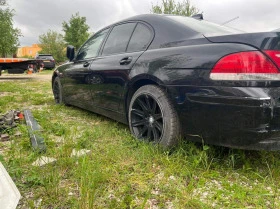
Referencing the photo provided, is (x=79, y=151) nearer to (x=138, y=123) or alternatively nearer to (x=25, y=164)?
(x=25, y=164)

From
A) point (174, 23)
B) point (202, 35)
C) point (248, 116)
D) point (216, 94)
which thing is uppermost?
point (174, 23)

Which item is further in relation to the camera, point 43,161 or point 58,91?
point 58,91

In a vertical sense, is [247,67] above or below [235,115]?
above

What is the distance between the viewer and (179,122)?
2.07 m

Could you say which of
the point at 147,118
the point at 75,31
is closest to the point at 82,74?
the point at 147,118

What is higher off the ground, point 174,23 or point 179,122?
point 174,23

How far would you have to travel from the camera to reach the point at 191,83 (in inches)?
73.9

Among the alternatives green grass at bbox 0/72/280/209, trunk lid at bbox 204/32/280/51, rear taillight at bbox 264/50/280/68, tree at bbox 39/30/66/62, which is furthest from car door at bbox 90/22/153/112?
tree at bbox 39/30/66/62

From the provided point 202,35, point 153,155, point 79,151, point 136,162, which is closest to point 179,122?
point 153,155

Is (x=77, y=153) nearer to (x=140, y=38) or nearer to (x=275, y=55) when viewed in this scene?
(x=140, y=38)

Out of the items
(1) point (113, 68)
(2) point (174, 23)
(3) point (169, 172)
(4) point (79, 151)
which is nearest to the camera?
(3) point (169, 172)

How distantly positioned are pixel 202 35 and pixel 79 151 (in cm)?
147

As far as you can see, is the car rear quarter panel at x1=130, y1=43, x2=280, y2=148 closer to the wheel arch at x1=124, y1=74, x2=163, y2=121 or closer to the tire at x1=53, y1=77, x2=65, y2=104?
the wheel arch at x1=124, y1=74, x2=163, y2=121

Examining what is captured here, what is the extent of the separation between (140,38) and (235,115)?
1410 millimetres
